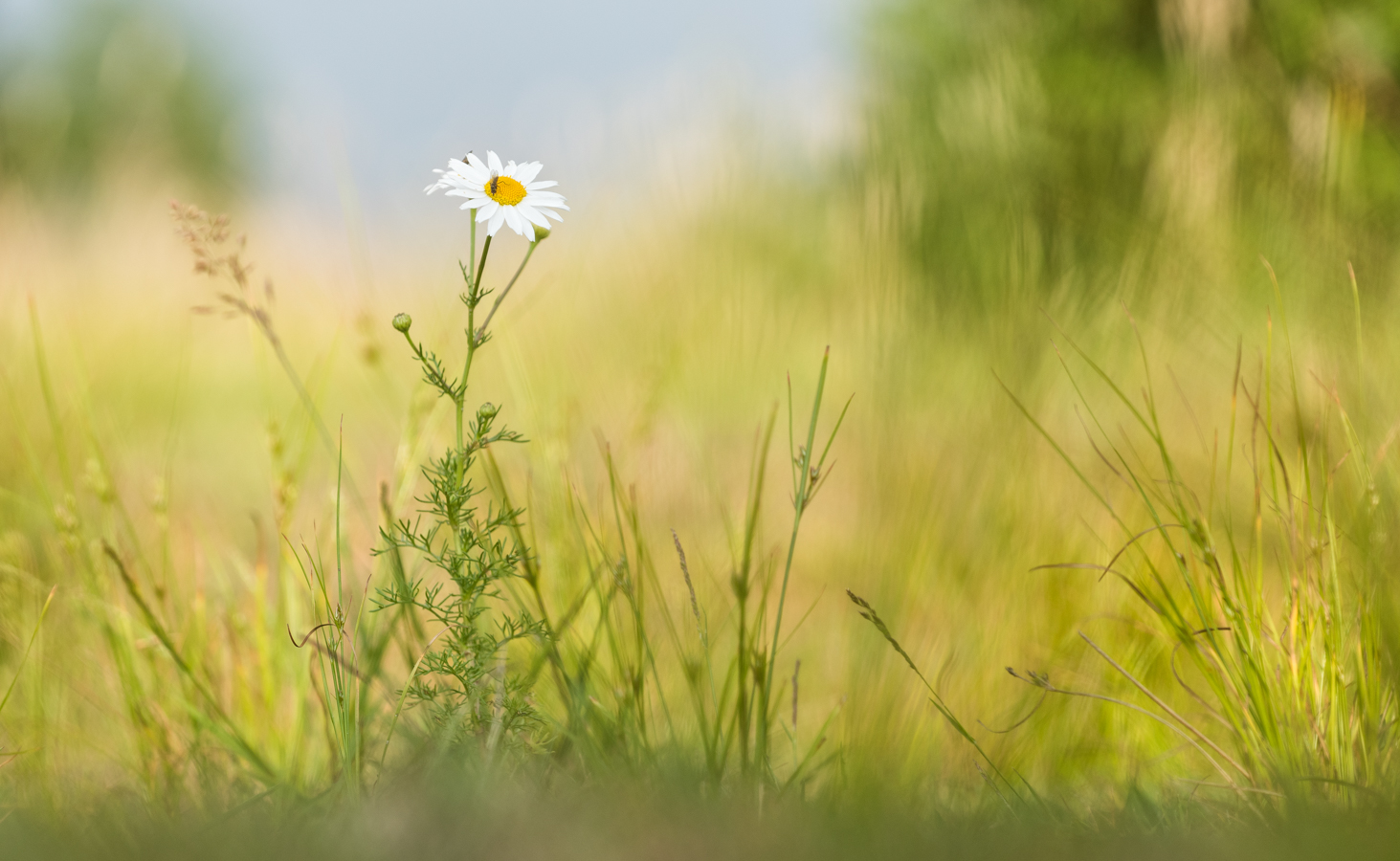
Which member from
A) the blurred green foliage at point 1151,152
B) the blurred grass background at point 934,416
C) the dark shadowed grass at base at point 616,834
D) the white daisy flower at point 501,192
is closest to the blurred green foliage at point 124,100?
the blurred grass background at point 934,416

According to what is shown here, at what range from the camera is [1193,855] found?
760mm

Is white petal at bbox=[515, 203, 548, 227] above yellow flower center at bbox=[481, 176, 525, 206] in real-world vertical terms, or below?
below

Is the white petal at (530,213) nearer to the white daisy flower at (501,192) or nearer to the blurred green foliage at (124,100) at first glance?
the white daisy flower at (501,192)

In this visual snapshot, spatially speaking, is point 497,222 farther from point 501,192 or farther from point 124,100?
point 124,100

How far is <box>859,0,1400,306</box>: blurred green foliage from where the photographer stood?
1.58m

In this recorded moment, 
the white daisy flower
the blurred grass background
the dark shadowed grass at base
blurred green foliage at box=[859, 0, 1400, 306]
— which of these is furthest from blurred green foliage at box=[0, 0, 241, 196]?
the dark shadowed grass at base

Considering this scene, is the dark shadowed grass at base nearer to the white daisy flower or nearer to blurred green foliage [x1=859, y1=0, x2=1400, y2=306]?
the white daisy flower

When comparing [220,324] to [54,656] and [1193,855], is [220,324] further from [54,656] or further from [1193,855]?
[1193,855]

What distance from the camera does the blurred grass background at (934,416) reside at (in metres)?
1.33

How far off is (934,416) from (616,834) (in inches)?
37.4

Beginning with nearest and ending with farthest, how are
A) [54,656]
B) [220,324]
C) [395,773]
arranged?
[395,773], [54,656], [220,324]

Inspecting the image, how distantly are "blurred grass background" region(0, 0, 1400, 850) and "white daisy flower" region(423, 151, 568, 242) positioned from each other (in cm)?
26

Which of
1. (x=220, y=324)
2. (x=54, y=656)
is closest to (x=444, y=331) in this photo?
(x=54, y=656)

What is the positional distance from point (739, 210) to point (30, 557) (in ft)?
4.87
